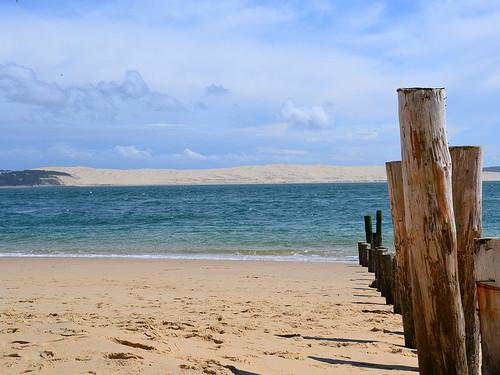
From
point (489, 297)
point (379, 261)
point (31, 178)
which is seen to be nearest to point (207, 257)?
point (379, 261)

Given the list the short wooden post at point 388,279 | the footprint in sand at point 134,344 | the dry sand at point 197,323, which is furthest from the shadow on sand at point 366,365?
the short wooden post at point 388,279

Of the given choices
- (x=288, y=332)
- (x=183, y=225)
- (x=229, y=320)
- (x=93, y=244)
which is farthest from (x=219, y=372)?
(x=183, y=225)

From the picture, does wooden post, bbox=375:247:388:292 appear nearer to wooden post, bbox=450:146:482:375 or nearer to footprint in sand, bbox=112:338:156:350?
wooden post, bbox=450:146:482:375

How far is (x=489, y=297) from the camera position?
452 centimetres

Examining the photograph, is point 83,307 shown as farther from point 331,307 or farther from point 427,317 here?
point 427,317

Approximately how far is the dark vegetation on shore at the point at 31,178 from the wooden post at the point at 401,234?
604 feet

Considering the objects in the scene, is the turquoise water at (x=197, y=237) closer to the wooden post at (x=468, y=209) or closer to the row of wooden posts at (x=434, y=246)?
the wooden post at (x=468, y=209)

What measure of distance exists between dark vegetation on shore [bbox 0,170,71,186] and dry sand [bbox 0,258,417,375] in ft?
578

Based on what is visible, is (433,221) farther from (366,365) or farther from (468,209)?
(366,365)

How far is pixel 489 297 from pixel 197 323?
4.45 metres

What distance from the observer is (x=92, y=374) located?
5082mm

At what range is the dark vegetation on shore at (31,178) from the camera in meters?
186

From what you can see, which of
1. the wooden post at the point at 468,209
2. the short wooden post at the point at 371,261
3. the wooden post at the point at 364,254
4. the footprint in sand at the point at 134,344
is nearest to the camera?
the wooden post at the point at 468,209

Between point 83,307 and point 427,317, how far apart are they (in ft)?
20.4
